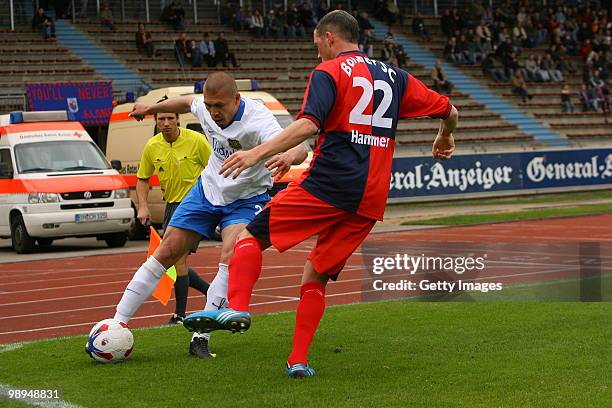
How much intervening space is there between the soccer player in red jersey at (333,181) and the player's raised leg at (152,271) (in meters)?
1.21

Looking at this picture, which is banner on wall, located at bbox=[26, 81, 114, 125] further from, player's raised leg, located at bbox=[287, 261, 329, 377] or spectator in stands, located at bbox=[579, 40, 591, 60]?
spectator in stands, located at bbox=[579, 40, 591, 60]

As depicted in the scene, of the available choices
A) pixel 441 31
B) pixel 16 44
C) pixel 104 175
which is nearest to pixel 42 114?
pixel 104 175

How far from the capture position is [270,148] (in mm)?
6891

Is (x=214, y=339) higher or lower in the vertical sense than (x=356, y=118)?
lower

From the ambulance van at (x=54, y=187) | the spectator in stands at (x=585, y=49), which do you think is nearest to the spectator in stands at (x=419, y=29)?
the spectator in stands at (x=585, y=49)

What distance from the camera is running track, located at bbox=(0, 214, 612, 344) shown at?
1228 cm

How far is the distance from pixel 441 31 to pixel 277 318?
39094mm

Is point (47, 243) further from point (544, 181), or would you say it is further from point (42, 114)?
point (544, 181)

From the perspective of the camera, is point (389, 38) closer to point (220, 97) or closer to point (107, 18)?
point (107, 18)

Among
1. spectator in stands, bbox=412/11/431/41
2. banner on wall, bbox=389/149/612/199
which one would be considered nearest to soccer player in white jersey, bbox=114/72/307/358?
banner on wall, bbox=389/149/612/199

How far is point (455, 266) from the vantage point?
16.0 m

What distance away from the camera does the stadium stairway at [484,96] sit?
4372 cm

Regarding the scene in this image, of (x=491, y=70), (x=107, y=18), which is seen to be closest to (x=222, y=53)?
(x=107, y=18)

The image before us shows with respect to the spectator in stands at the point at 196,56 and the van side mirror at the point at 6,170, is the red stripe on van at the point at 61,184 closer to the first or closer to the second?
the van side mirror at the point at 6,170
